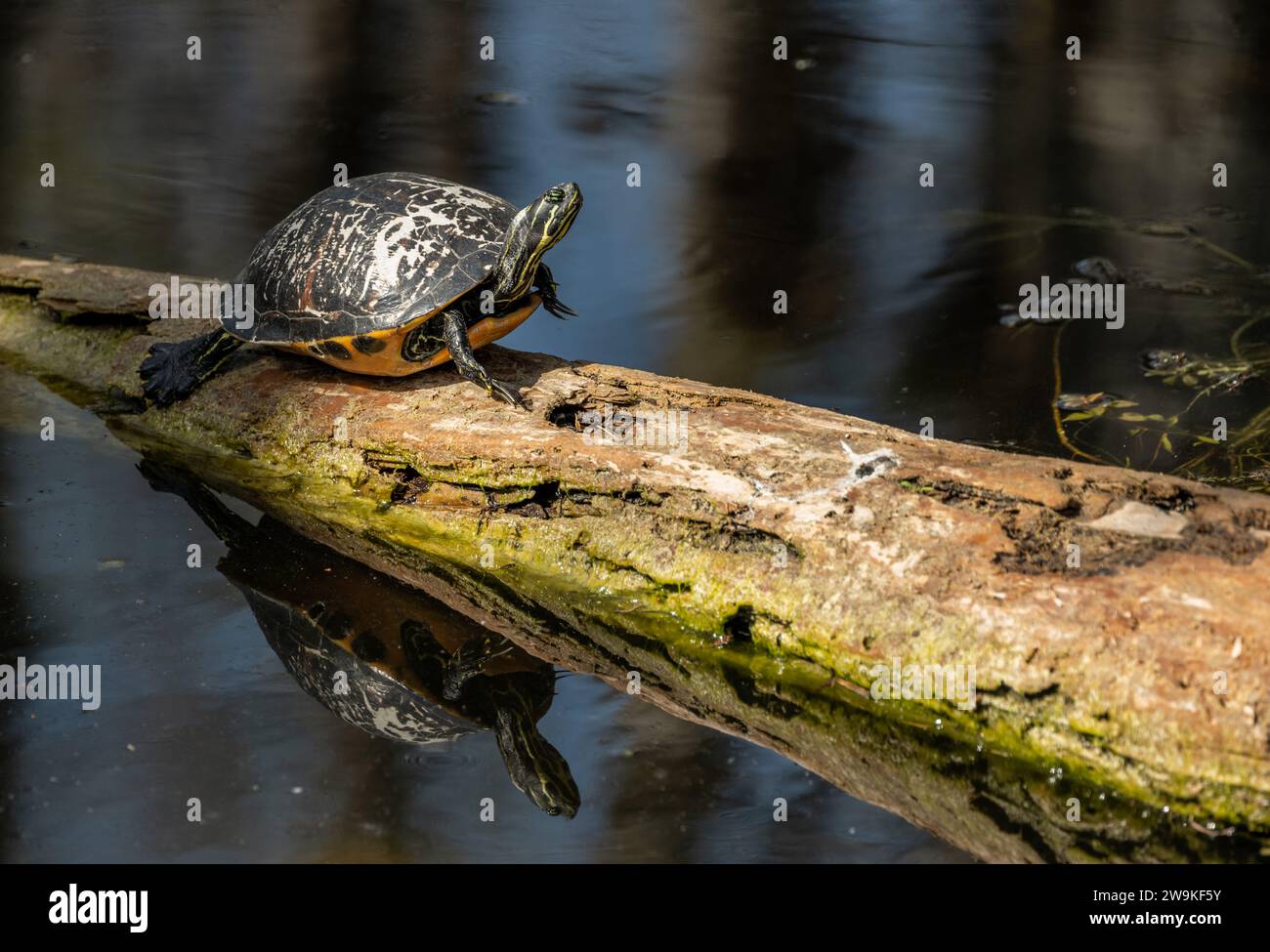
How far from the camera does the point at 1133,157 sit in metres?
7.63

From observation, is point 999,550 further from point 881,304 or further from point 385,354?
point 881,304

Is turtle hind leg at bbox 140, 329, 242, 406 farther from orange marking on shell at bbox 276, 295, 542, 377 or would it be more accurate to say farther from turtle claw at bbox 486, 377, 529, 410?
turtle claw at bbox 486, 377, 529, 410

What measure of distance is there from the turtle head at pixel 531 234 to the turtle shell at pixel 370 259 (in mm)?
65

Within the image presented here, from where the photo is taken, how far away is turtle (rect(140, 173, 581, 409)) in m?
3.92

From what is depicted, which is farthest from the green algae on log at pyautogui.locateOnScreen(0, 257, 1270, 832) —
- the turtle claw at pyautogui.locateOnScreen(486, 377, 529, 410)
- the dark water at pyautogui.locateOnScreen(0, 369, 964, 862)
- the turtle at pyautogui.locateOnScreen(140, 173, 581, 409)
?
the dark water at pyautogui.locateOnScreen(0, 369, 964, 862)

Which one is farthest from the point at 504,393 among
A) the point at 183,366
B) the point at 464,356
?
the point at 183,366

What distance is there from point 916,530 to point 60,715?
2207 mm

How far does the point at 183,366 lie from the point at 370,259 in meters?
0.87

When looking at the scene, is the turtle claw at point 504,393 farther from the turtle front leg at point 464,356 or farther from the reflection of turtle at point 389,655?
the reflection of turtle at point 389,655

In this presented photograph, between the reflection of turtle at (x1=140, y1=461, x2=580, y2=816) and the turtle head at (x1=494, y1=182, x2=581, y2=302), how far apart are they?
3.40ft

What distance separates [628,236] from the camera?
6.44 meters

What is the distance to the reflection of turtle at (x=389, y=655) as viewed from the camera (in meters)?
3.11

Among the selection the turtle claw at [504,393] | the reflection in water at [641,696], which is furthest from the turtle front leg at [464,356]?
the reflection in water at [641,696]

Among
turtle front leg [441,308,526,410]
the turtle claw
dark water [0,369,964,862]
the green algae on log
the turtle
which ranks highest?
the turtle
